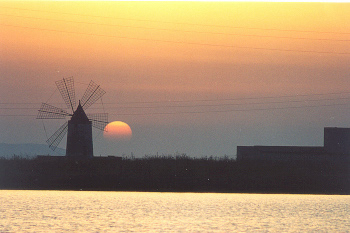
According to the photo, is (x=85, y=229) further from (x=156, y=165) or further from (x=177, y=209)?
(x=156, y=165)

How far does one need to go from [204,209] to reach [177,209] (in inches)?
63.8

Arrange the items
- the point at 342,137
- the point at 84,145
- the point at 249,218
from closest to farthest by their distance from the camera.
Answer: the point at 249,218 < the point at 84,145 < the point at 342,137

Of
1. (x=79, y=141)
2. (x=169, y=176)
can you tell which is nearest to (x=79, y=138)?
(x=79, y=141)

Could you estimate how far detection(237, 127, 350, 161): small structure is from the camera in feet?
225

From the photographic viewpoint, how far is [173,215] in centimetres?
3684

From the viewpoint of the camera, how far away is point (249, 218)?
35.3m

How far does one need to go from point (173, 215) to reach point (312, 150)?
38.0m

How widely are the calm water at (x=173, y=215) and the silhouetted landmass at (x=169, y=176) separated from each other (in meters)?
3.82

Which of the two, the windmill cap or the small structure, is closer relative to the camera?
the windmill cap

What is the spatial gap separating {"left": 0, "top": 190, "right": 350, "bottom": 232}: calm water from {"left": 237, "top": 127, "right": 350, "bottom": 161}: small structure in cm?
1742

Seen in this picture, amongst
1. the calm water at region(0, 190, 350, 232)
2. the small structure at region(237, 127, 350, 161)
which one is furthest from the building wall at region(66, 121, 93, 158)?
the small structure at region(237, 127, 350, 161)

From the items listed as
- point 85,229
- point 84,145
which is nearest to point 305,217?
point 85,229

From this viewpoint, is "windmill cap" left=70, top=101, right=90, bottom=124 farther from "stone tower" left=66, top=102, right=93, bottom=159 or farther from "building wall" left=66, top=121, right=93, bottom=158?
"building wall" left=66, top=121, right=93, bottom=158

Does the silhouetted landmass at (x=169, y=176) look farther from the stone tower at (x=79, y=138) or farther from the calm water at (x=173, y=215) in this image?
the calm water at (x=173, y=215)
